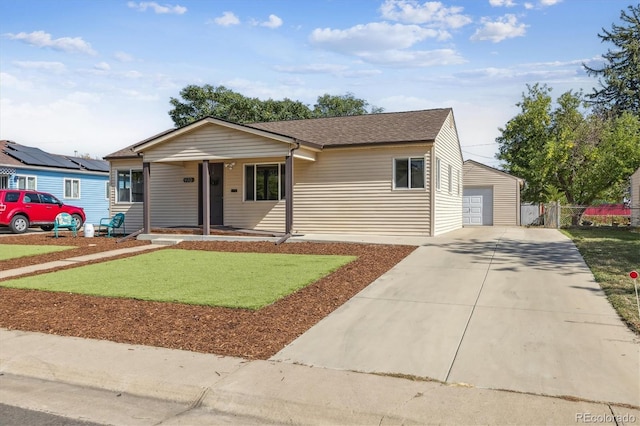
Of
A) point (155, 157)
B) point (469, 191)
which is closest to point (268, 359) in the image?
point (155, 157)

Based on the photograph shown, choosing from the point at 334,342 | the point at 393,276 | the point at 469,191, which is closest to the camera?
the point at 334,342

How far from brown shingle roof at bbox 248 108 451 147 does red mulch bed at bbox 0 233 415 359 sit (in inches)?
307

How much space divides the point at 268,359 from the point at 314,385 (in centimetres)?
89

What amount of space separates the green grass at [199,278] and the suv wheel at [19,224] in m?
10.9

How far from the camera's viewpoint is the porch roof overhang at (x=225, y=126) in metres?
14.9

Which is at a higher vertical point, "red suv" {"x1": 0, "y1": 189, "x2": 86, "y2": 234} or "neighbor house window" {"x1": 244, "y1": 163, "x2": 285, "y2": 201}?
"neighbor house window" {"x1": 244, "y1": 163, "x2": 285, "y2": 201}

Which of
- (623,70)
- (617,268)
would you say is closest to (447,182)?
(617,268)

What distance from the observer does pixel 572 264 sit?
10211 mm

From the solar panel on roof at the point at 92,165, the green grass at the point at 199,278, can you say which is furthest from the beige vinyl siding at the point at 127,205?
the solar panel on roof at the point at 92,165

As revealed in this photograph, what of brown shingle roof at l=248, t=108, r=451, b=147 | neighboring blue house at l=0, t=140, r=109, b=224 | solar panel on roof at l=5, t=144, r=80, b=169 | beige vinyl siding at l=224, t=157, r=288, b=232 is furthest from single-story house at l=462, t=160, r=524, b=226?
solar panel on roof at l=5, t=144, r=80, b=169

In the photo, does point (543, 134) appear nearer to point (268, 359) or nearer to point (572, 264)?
point (572, 264)

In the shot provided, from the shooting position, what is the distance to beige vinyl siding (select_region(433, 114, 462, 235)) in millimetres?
16797

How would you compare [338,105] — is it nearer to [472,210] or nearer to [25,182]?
[472,210]

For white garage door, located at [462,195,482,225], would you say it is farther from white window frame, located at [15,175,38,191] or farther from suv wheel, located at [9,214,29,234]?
white window frame, located at [15,175,38,191]
